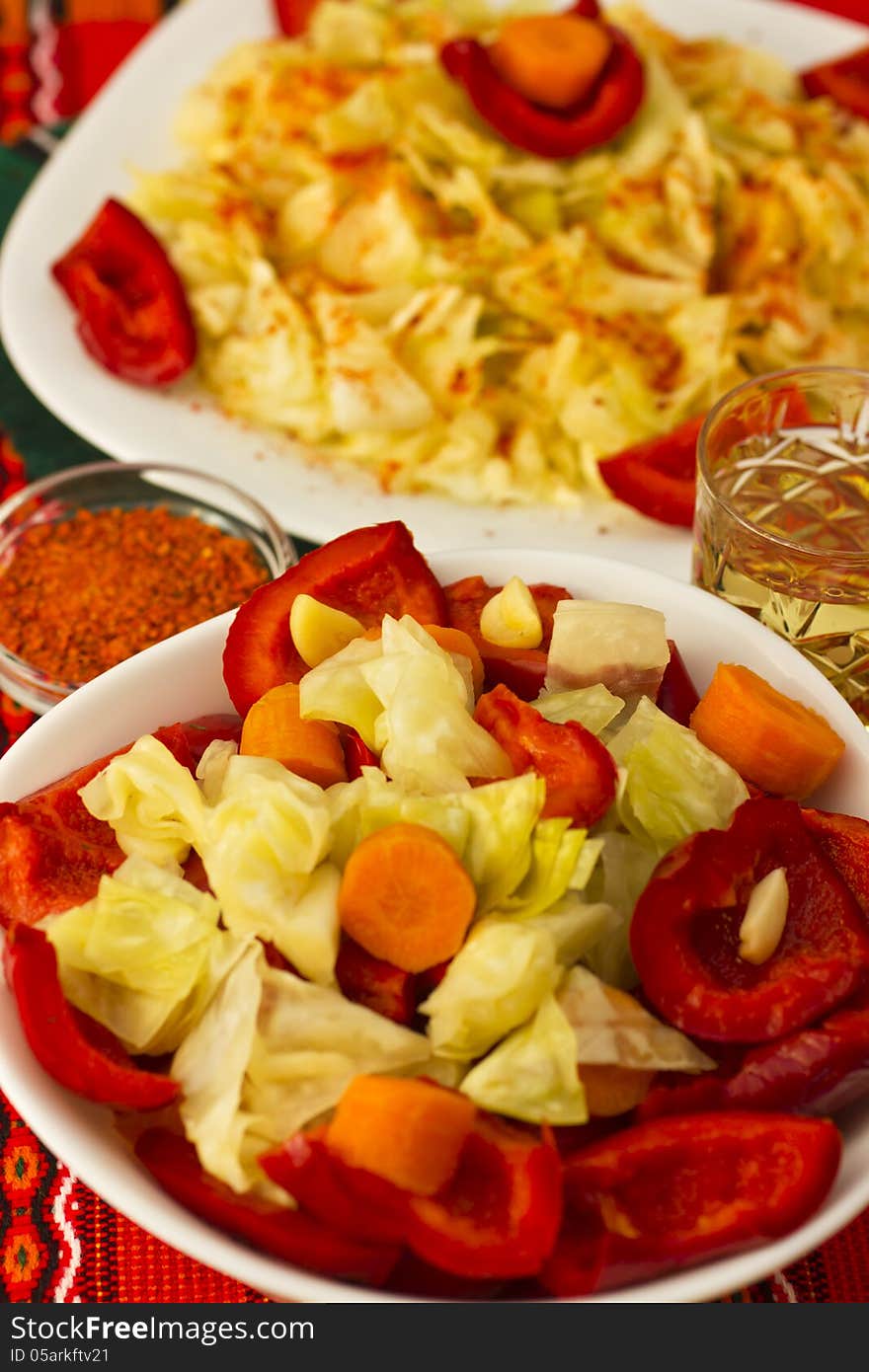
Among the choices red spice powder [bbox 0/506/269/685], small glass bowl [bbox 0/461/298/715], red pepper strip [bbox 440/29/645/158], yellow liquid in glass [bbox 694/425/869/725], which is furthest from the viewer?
red pepper strip [bbox 440/29/645/158]

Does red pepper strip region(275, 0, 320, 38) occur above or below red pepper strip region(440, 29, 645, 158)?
above

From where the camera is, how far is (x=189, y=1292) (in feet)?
5.60

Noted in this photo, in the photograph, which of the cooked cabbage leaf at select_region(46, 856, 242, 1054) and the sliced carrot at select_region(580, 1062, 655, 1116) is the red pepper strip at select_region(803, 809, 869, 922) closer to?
the sliced carrot at select_region(580, 1062, 655, 1116)

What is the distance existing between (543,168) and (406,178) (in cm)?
29

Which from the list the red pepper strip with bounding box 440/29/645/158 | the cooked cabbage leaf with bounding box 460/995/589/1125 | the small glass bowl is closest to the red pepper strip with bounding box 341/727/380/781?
the cooked cabbage leaf with bounding box 460/995/589/1125

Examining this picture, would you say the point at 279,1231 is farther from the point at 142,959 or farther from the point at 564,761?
the point at 564,761

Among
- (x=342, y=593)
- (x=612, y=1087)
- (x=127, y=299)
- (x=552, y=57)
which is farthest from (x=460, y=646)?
(x=552, y=57)

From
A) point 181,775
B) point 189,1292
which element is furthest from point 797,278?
point 189,1292

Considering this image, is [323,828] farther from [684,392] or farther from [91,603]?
[684,392]

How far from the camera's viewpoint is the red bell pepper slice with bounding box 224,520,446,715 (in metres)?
1.71

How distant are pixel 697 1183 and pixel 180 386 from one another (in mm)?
2144

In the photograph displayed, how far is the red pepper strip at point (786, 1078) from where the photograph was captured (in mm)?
1325

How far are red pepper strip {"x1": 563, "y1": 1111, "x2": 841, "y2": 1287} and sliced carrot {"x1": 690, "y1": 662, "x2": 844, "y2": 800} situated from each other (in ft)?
1.43

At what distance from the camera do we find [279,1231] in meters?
1.27
